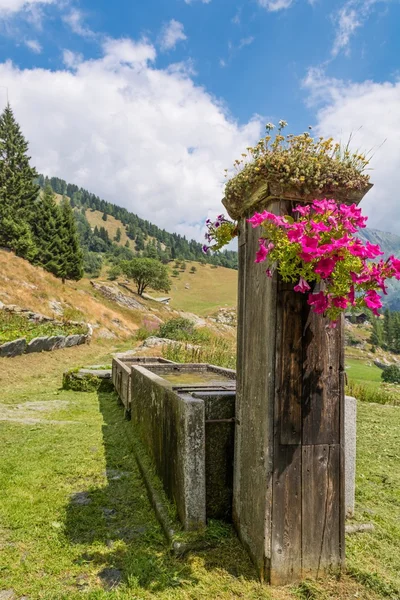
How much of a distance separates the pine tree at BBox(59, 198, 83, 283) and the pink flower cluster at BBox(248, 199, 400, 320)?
4143cm

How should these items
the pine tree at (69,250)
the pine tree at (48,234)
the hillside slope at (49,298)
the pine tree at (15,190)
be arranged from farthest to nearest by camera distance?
1. the pine tree at (69,250)
2. the pine tree at (48,234)
3. the pine tree at (15,190)
4. the hillside slope at (49,298)

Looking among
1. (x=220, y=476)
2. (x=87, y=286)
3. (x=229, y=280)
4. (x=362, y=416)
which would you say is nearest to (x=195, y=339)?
(x=362, y=416)

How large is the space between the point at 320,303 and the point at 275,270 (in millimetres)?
470

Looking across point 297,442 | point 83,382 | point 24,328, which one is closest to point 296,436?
point 297,442

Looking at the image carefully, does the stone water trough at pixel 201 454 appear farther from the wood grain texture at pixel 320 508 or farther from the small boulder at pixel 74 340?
the small boulder at pixel 74 340

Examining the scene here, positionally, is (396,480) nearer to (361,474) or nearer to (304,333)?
(361,474)

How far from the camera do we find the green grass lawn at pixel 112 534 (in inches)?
113

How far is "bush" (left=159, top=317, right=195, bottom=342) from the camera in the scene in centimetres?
2234

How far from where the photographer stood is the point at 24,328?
1709 centimetres

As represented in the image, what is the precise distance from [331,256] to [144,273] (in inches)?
2305

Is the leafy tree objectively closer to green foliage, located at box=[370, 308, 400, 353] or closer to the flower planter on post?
green foliage, located at box=[370, 308, 400, 353]

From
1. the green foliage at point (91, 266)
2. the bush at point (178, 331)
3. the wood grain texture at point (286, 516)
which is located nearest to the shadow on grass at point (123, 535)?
the wood grain texture at point (286, 516)

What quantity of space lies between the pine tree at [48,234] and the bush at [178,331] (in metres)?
21.5

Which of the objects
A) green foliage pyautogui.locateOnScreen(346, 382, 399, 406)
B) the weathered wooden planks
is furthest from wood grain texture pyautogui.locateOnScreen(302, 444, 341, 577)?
green foliage pyautogui.locateOnScreen(346, 382, 399, 406)
